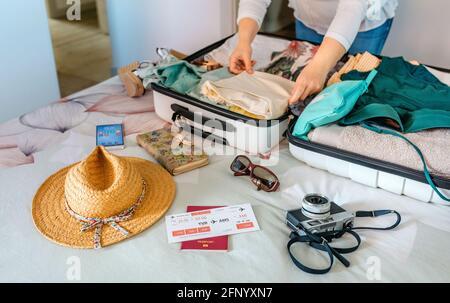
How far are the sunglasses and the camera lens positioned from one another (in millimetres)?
129

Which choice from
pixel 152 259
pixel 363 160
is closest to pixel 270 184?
pixel 363 160

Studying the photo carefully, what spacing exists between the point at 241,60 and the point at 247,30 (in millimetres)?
110

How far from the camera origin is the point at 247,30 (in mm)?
1386

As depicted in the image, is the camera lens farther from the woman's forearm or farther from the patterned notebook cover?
the woman's forearm

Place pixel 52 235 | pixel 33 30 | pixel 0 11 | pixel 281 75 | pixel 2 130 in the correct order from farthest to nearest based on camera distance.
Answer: pixel 33 30 < pixel 0 11 < pixel 281 75 < pixel 2 130 < pixel 52 235

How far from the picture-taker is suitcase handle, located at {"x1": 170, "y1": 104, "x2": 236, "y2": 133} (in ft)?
3.73

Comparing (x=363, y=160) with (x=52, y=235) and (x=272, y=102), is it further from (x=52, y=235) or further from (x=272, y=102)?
(x=52, y=235)

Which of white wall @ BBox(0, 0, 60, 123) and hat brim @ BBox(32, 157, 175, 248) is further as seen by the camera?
white wall @ BBox(0, 0, 60, 123)

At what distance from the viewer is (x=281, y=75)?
1386 millimetres

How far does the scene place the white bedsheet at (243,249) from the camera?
78 cm

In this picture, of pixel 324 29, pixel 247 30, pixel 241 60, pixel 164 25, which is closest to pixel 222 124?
pixel 241 60

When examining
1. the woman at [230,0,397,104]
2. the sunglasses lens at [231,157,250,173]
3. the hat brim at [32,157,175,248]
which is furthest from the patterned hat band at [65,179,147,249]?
the woman at [230,0,397,104]
